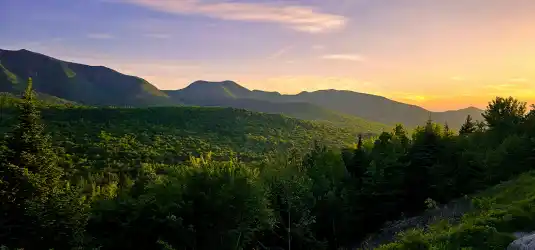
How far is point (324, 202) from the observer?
3055cm

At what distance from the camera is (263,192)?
20.6 m

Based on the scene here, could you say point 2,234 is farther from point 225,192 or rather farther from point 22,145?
point 225,192

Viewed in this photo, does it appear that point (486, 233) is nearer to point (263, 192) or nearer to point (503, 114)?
point (263, 192)

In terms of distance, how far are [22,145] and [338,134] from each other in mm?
154285

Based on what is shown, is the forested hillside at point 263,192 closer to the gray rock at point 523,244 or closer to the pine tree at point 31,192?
the pine tree at point 31,192

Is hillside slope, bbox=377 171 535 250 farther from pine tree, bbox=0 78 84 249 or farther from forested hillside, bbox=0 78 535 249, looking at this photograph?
pine tree, bbox=0 78 84 249

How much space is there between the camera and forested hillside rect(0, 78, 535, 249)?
17.2 meters

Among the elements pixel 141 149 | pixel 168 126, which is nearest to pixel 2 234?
pixel 141 149

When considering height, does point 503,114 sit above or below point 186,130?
above

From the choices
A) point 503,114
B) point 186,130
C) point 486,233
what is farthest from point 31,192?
point 186,130

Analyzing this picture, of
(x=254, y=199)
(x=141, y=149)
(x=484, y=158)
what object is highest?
(x=484, y=158)

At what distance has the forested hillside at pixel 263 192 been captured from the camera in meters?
17.2

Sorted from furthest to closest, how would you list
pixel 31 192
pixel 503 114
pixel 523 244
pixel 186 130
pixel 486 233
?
pixel 186 130 < pixel 503 114 < pixel 31 192 < pixel 486 233 < pixel 523 244

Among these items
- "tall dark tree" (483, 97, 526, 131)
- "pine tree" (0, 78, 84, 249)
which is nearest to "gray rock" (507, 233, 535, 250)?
"pine tree" (0, 78, 84, 249)
